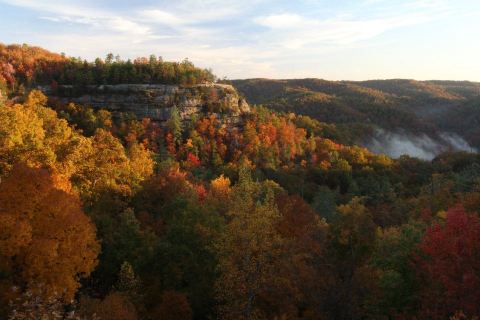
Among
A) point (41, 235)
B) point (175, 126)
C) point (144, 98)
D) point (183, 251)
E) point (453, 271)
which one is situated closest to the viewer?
point (453, 271)

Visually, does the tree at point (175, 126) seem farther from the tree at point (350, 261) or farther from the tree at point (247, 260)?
the tree at point (350, 261)

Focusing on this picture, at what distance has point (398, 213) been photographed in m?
73.2

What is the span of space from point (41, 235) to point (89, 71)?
88.5 metres

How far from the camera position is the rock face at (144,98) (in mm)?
101188

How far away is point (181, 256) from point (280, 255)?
25.3 ft

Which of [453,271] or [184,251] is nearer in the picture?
[453,271]

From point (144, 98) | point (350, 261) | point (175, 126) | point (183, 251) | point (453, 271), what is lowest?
point (183, 251)

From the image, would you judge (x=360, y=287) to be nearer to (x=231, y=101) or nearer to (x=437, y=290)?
(x=437, y=290)

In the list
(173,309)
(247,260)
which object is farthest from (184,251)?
(247,260)

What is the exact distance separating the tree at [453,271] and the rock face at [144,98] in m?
85.7

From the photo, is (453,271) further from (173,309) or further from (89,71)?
(89,71)

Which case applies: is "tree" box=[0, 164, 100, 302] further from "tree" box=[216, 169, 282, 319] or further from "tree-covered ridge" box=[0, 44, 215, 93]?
"tree-covered ridge" box=[0, 44, 215, 93]

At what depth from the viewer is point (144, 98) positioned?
10475 centimetres

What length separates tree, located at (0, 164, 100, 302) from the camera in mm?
24312
